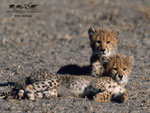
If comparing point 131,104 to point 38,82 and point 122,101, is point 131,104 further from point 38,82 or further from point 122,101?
point 38,82

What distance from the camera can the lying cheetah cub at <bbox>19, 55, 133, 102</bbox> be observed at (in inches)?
247

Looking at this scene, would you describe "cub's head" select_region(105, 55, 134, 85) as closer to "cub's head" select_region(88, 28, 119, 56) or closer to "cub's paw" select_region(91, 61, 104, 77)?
"cub's paw" select_region(91, 61, 104, 77)

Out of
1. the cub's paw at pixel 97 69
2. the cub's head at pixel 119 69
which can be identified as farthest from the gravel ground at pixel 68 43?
the cub's paw at pixel 97 69

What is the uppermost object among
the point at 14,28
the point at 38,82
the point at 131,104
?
the point at 14,28

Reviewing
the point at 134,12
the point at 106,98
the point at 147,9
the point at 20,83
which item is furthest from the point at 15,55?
the point at 134,12

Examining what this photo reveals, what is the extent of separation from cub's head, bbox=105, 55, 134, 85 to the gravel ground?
332 millimetres

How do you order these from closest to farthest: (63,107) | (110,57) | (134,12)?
(63,107) < (110,57) < (134,12)

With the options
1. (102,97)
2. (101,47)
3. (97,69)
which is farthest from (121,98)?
(101,47)

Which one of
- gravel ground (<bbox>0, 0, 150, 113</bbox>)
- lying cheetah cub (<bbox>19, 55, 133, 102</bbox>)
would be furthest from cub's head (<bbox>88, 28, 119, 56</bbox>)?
lying cheetah cub (<bbox>19, 55, 133, 102</bbox>)

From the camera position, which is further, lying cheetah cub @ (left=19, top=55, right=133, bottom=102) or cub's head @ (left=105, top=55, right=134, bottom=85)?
cub's head @ (left=105, top=55, right=134, bottom=85)

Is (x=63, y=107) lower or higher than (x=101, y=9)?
lower

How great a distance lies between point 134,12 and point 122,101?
9615 mm

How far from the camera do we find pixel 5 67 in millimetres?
8297

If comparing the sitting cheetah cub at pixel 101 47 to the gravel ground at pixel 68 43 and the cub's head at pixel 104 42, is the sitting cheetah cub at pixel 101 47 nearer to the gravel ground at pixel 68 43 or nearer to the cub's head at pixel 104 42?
the cub's head at pixel 104 42
